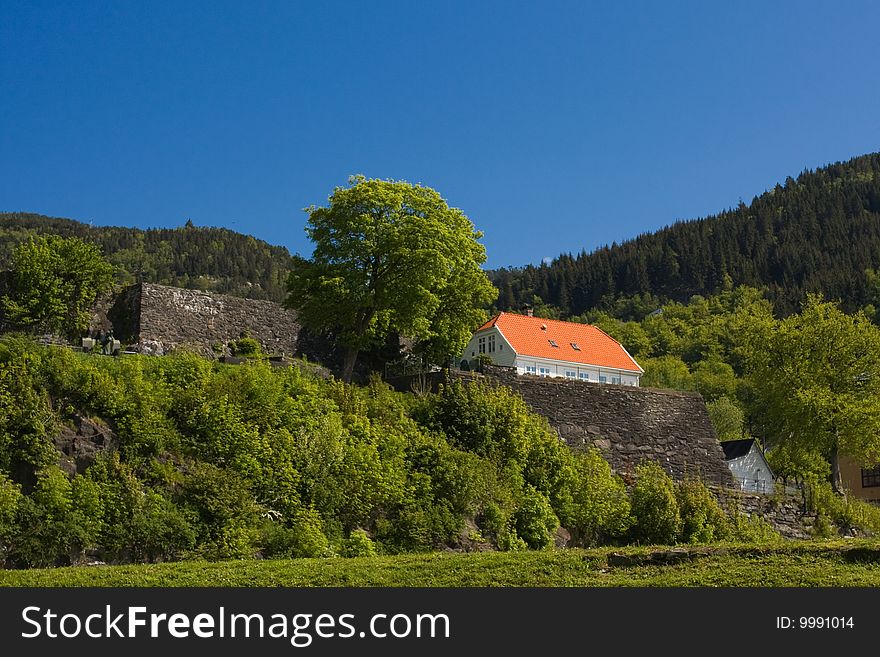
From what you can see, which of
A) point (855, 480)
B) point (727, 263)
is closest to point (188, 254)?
point (727, 263)

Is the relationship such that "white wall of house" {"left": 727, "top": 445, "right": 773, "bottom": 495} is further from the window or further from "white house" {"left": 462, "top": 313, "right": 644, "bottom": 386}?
the window

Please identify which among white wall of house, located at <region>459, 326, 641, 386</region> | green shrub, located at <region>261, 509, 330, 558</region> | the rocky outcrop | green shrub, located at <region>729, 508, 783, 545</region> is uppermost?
white wall of house, located at <region>459, 326, 641, 386</region>

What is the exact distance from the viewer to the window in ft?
206

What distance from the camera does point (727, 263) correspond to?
167 metres

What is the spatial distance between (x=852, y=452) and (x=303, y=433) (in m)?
29.2

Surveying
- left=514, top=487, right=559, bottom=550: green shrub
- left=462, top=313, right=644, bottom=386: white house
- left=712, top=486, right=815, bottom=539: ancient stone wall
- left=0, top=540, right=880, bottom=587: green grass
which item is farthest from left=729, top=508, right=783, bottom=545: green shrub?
left=462, top=313, right=644, bottom=386: white house

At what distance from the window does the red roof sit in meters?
16.5

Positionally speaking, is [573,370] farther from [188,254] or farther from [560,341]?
[188,254]

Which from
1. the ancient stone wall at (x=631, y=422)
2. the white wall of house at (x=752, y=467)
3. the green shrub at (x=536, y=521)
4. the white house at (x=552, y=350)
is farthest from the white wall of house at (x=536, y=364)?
the green shrub at (x=536, y=521)

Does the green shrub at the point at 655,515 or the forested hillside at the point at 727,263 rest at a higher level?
the forested hillside at the point at 727,263

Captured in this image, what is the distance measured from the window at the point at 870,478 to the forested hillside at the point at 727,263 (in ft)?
268

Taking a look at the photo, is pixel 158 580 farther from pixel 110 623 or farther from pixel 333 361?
pixel 333 361

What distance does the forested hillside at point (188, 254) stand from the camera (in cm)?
13775

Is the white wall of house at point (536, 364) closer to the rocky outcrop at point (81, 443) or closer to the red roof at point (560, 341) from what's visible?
the red roof at point (560, 341)
